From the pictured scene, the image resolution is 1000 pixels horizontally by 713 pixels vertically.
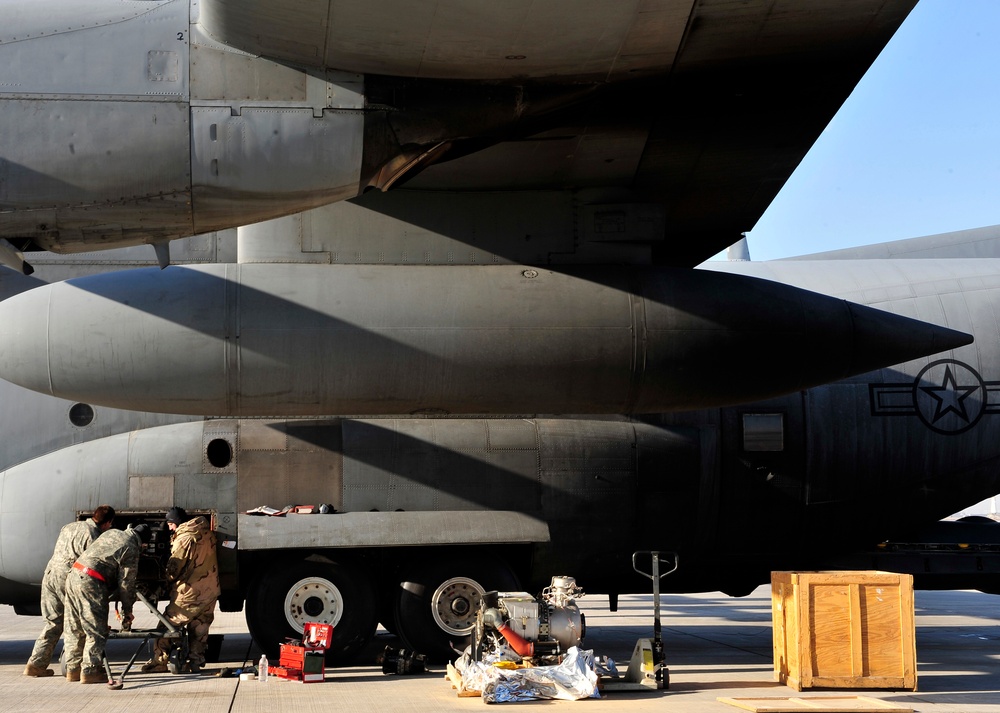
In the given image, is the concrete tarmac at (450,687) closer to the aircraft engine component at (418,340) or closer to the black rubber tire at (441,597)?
the black rubber tire at (441,597)

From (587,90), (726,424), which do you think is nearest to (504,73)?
(587,90)

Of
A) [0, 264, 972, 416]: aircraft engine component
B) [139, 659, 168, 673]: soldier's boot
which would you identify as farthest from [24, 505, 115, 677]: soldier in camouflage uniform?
[0, 264, 972, 416]: aircraft engine component

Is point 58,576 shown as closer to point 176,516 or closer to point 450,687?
point 176,516

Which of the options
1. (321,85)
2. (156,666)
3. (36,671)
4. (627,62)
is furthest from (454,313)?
(36,671)

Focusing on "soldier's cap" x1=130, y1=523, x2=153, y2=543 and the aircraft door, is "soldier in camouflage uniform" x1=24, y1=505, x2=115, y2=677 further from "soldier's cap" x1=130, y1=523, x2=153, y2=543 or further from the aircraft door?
the aircraft door

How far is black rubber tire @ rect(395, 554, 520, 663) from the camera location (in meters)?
10.8

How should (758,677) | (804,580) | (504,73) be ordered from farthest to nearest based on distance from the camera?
(758,677) → (804,580) → (504,73)

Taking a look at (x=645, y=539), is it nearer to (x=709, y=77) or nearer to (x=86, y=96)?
(x=709, y=77)

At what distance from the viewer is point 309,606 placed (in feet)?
35.4

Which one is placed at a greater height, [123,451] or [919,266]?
[919,266]

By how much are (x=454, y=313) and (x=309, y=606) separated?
3563 millimetres

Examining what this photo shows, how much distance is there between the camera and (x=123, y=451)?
11.0 metres

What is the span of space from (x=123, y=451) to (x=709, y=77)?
6920 mm

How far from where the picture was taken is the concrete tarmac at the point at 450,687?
8.49 m
